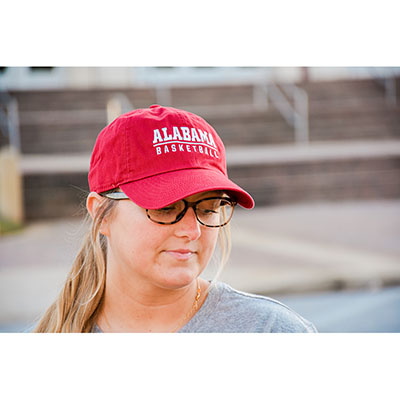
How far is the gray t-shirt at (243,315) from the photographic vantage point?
4.75 ft

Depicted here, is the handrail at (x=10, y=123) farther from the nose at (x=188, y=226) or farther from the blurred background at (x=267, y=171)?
the nose at (x=188, y=226)

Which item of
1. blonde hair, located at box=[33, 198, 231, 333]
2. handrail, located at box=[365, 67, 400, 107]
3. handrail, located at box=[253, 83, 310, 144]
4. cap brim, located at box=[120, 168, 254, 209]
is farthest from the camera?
handrail, located at box=[253, 83, 310, 144]

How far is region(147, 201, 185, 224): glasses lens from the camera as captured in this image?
1469 mm

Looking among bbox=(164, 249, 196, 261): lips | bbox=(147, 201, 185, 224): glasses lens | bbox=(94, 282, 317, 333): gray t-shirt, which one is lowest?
bbox=(94, 282, 317, 333): gray t-shirt

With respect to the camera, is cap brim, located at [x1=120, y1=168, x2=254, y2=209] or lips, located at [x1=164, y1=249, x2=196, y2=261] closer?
cap brim, located at [x1=120, y1=168, x2=254, y2=209]

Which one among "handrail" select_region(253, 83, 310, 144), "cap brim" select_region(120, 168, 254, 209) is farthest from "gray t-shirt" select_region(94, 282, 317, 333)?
"handrail" select_region(253, 83, 310, 144)

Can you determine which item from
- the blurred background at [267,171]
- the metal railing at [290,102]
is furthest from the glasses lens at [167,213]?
the metal railing at [290,102]

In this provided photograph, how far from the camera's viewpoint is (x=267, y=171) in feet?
11.2

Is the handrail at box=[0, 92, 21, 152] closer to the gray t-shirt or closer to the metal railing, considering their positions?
the metal railing

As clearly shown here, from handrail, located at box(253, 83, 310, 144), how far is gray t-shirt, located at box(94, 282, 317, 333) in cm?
223

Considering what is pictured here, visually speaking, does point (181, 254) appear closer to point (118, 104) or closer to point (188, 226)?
point (188, 226)
